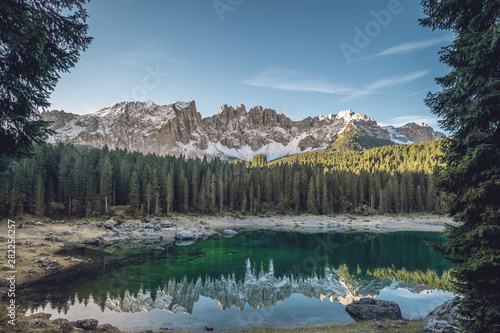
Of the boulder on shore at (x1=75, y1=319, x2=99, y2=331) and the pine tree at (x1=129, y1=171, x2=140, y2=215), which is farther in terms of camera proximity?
the pine tree at (x1=129, y1=171, x2=140, y2=215)

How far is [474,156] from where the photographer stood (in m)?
7.88

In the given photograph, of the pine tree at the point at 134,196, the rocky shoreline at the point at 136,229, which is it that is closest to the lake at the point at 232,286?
the rocky shoreline at the point at 136,229

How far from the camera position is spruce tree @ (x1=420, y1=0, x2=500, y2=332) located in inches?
315

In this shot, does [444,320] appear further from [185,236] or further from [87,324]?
[185,236]

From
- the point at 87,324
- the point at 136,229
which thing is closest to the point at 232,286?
the point at 87,324

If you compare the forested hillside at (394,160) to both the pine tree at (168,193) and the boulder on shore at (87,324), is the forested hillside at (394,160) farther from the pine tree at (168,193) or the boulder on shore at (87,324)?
the boulder on shore at (87,324)

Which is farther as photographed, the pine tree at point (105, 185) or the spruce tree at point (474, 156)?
the pine tree at point (105, 185)

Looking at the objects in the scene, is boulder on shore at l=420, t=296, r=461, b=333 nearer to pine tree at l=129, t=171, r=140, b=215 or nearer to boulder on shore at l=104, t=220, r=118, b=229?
boulder on shore at l=104, t=220, r=118, b=229

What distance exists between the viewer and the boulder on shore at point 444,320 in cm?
1020

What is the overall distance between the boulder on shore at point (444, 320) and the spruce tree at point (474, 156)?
1.81 meters

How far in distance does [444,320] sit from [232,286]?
1551cm

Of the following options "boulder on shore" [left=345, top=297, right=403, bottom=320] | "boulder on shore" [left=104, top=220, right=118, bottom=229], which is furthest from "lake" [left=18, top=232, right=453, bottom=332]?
"boulder on shore" [left=104, top=220, right=118, bottom=229]

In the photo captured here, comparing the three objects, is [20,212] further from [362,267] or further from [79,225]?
[362,267]

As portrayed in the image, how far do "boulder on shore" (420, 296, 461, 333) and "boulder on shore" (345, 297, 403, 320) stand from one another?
3308mm
